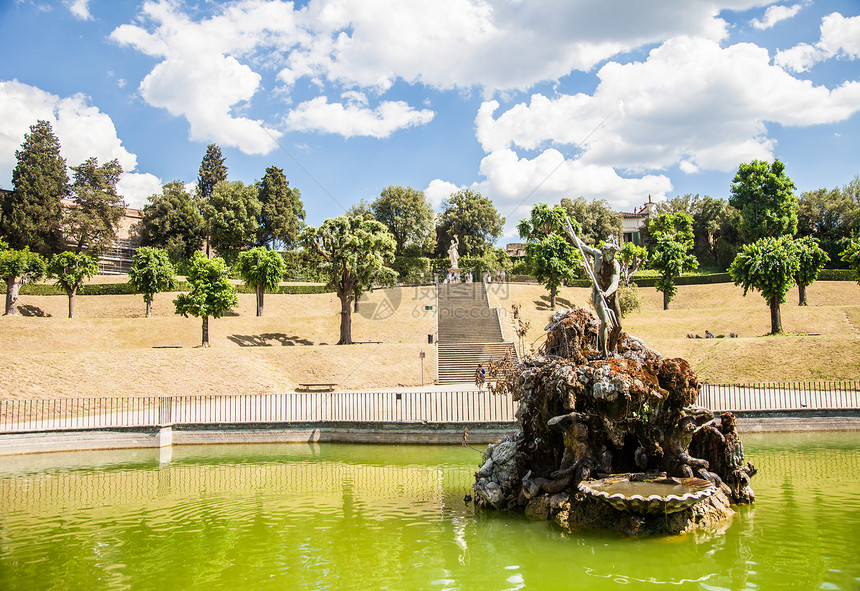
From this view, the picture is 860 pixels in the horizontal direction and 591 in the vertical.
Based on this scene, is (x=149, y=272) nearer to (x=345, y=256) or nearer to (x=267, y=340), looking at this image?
(x=267, y=340)

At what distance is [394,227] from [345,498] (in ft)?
207

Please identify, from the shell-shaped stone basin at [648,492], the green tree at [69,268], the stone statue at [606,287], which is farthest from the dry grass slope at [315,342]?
the shell-shaped stone basin at [648,492]

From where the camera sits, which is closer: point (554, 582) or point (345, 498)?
point (554, 582)

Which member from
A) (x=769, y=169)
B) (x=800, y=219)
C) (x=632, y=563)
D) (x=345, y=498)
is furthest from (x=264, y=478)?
(x=800, y=219)

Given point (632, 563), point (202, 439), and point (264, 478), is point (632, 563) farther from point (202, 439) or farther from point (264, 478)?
point (202, 439)

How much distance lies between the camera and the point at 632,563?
32.0 feet

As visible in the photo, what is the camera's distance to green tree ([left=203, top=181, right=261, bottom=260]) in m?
69.8

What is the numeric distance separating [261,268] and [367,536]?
133ft

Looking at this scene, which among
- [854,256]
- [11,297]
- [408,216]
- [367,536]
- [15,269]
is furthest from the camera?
A: [408,216]

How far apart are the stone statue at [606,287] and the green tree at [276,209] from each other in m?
63.7

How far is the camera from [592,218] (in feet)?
260

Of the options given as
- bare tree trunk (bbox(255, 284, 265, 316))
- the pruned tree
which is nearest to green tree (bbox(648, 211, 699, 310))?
the pruned tree

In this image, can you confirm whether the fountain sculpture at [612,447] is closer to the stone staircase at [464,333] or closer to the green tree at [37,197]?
the stone staircase at [464,333]

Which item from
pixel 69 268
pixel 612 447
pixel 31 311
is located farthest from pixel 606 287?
pixel 31 311
